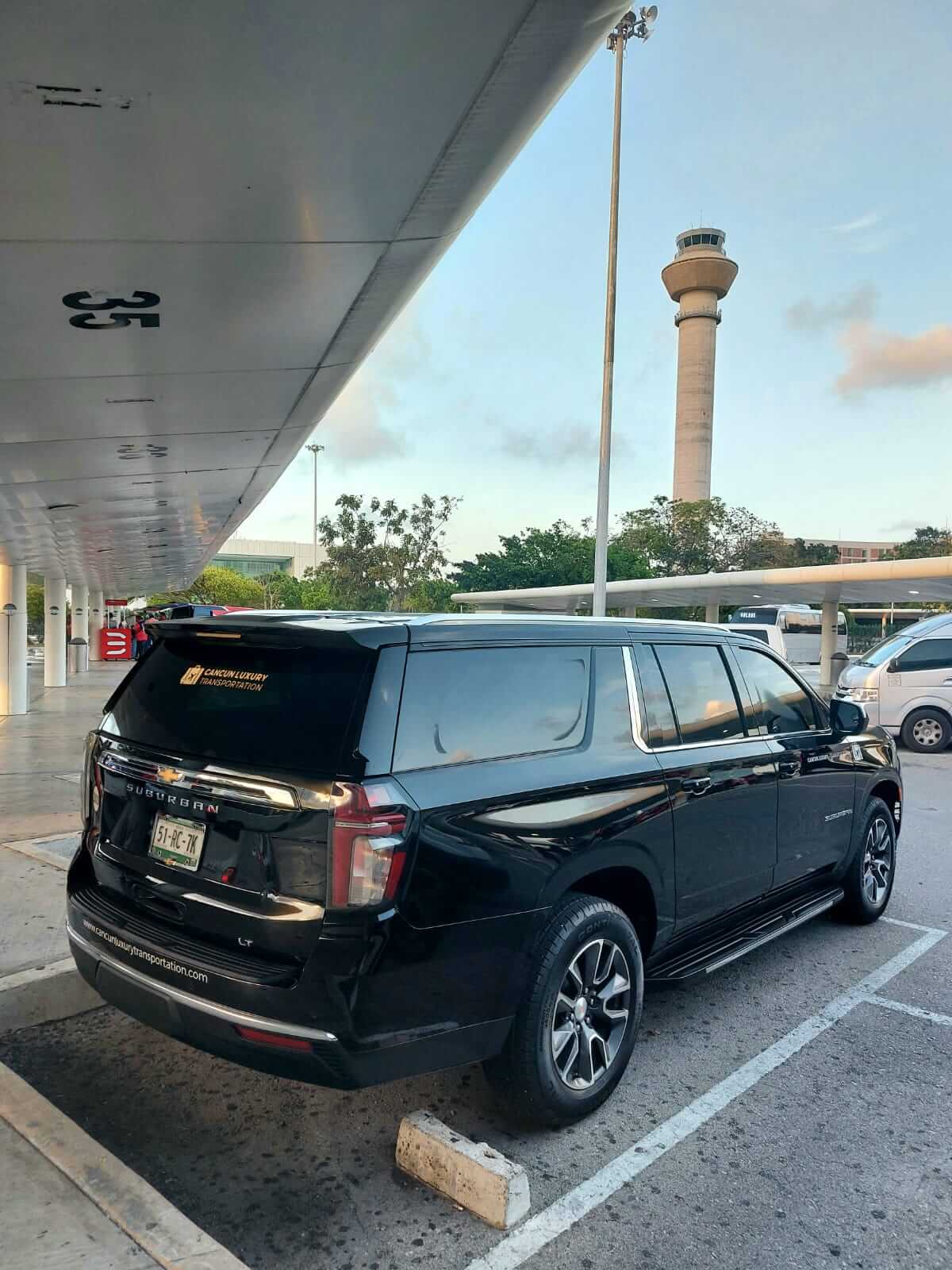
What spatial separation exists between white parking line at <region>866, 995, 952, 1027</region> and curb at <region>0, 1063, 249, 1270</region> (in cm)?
316

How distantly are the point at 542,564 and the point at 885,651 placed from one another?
145 feet

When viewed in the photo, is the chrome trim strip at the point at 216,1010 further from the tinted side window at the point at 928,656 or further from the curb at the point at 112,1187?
the tinted side window at the point at 928,656

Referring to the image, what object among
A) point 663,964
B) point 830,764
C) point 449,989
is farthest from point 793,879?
point 449,989

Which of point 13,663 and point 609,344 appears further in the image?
point 609,344

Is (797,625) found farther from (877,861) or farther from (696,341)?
(696,341)

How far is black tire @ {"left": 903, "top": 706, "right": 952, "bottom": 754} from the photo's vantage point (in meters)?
13.2

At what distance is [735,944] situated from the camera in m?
4.02

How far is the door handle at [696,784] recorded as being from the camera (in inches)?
A: 145

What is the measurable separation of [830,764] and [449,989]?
2956 mm

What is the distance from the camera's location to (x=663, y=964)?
370 cm

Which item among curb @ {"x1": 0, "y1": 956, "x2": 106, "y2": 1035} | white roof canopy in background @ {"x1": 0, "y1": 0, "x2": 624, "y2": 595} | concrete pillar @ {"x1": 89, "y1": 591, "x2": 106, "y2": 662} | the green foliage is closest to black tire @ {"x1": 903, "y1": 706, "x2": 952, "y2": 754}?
white roof canopy in background @ {"x1": 0, "y1": 0, "x2": 624, "y2": 595}

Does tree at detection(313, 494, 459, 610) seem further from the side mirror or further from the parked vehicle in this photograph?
the side mirror

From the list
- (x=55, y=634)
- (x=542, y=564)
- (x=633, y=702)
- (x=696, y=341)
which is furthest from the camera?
(x=696, y=341)

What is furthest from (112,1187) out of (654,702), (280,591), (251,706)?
(280,591)
